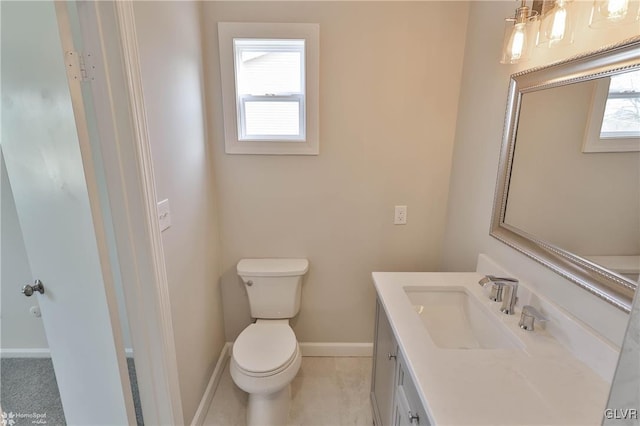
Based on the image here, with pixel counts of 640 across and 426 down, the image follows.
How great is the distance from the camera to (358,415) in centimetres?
175

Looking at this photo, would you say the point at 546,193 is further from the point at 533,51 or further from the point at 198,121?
the point at 198,121

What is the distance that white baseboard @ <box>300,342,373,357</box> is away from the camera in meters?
2.21

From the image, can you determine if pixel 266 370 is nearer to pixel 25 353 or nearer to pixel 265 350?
pixel 265 350

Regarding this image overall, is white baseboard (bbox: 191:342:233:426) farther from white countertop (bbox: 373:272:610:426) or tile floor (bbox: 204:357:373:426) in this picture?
white countertop (bbox: 373:272:610:426)

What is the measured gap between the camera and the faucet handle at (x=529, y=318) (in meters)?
1.07

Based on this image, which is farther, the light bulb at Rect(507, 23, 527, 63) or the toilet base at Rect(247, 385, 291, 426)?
the toilet base at Rect(247, 385, 291, 426)

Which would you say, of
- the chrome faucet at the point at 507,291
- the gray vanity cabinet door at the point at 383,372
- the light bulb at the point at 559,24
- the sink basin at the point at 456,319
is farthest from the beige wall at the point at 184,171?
the light bulb at the point at 559,24

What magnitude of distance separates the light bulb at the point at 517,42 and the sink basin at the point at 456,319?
1.02 meters

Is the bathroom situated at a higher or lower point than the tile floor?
higher

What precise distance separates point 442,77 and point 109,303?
1.99 m

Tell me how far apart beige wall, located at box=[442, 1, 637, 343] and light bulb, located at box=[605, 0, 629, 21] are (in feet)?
0.19

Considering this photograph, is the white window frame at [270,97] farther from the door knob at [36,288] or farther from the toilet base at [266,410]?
the toilet base at [266,410]

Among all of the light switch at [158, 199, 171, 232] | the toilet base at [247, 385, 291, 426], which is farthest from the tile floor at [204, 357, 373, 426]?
the light switch at [158, 199, 171, 232]
